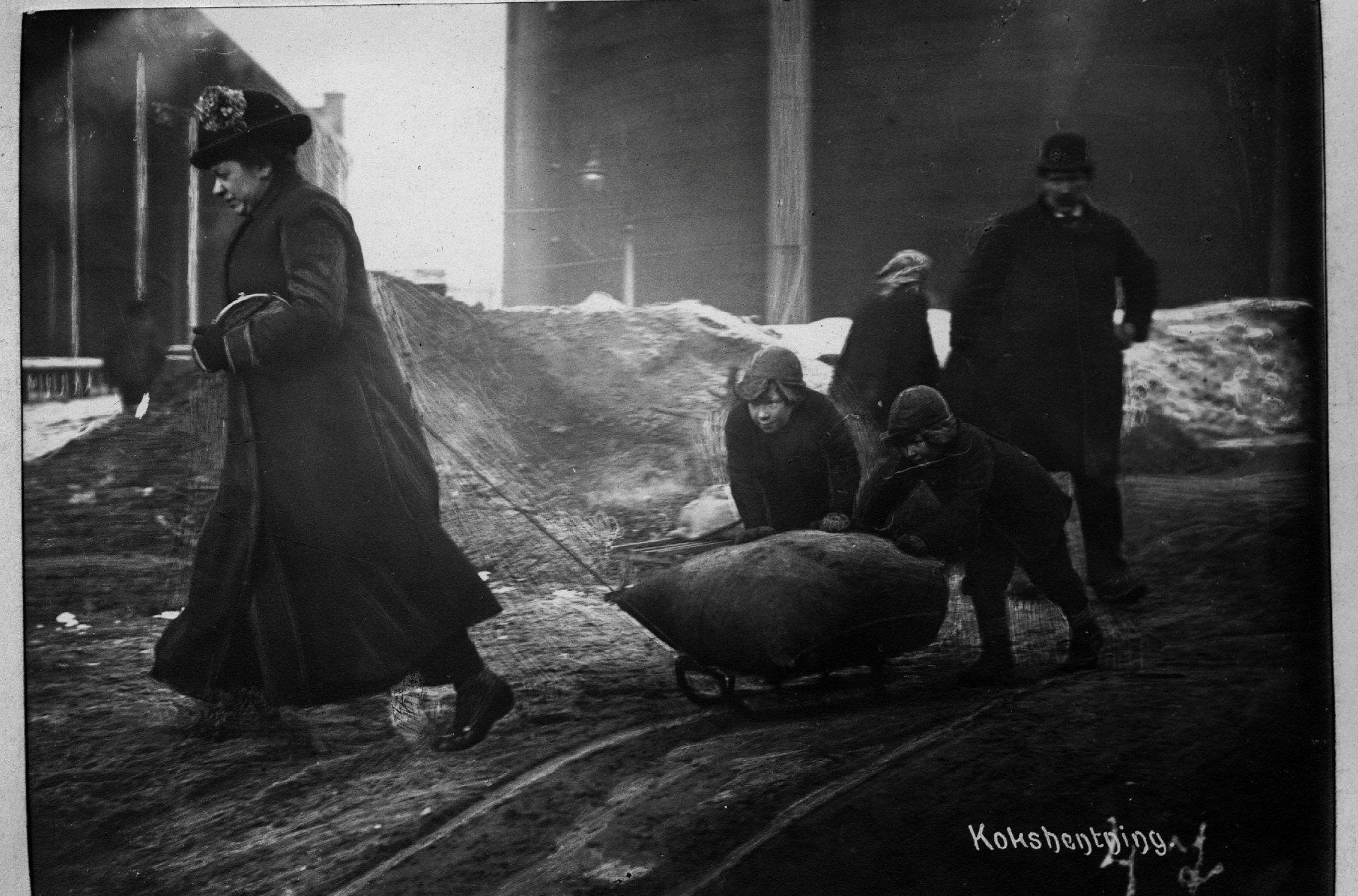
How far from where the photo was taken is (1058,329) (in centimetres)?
A: 370

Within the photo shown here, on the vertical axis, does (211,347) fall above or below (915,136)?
below

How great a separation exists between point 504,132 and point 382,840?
228 centimetres

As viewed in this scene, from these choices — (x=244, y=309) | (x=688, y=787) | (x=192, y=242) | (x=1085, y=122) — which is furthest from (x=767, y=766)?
(x=192, y=242)

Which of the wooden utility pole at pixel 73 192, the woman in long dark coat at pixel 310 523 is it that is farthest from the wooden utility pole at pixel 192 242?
the wooden utility pole at pixel 73 192

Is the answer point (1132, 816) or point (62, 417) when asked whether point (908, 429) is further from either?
point (62, 417)

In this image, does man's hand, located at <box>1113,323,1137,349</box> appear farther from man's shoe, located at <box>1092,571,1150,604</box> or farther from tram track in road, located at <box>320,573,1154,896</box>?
tram track in road, located at <box>320,573,1154,896</box>

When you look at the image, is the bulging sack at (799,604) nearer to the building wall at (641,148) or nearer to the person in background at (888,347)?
the person in background at (888,347)

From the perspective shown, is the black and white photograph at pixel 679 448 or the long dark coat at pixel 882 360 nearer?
the black and white photograph at pixel 679 448

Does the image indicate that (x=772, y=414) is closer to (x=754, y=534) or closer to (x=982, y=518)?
(x=754, y=534)

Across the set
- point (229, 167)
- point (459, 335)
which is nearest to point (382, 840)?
point (459, 335)

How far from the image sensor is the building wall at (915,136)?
3689mm

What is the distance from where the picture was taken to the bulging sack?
348 centimetres

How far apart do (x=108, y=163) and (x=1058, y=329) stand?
10.4ft

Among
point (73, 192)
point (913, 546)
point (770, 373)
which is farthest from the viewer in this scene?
point (73, 192)
